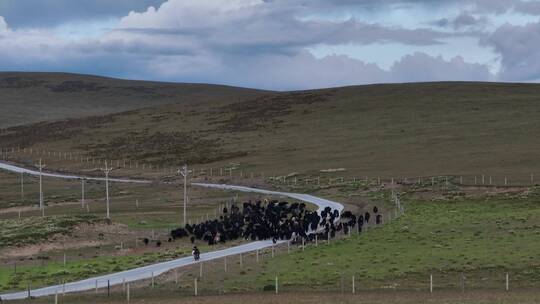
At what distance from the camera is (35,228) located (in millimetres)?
63844

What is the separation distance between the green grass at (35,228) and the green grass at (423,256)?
65.3 ft

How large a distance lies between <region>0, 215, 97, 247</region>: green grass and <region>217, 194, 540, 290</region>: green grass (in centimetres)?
1990

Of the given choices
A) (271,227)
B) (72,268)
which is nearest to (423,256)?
(271,227)

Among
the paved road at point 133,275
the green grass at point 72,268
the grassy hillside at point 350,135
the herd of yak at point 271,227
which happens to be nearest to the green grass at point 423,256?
the herd of yak at point 271,227

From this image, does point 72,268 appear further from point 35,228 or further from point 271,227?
point 271,227

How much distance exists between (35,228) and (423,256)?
31.0 meters

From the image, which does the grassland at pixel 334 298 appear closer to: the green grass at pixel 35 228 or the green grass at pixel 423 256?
the green grass at pixel 423 256

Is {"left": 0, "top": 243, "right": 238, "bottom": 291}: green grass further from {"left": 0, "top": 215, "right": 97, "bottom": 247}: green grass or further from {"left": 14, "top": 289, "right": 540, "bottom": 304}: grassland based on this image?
{"left": 14, "top": 289, "right": 540, "bottom": 304}: grassland

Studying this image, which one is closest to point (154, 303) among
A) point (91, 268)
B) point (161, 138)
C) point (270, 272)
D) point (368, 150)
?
point (270, 272)

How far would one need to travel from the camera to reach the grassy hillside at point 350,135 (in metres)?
119

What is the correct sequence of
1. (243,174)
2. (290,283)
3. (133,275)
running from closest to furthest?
(290,283), (133,275), (243,174)

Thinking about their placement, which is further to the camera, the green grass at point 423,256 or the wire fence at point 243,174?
the wire fence at point 243,174

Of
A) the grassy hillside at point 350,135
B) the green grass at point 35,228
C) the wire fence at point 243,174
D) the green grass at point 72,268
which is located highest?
the grassy hillside at point 350,135

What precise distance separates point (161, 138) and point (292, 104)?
3423 centimetres
